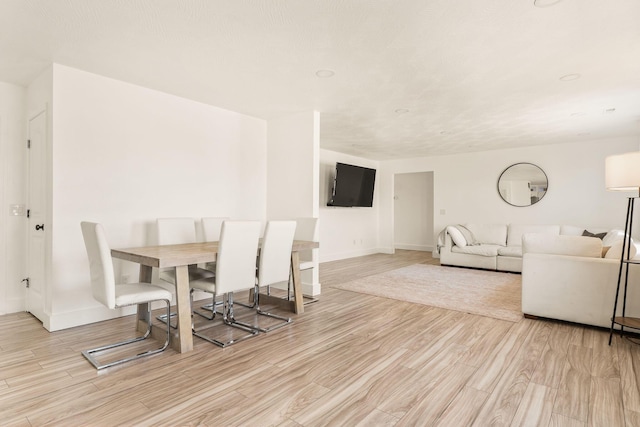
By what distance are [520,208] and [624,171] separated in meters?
4.42

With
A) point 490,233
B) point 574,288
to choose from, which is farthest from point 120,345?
point 490,233

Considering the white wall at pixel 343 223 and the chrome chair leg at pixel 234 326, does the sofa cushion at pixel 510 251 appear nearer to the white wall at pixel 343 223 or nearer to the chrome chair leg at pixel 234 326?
the white wall at pixel 343 223

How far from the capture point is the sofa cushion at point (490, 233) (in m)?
6.56

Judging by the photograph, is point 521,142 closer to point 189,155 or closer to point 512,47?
point 512,47

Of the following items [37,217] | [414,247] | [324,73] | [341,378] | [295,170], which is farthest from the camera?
[414,247]

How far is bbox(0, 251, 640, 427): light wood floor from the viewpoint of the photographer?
1.75 m

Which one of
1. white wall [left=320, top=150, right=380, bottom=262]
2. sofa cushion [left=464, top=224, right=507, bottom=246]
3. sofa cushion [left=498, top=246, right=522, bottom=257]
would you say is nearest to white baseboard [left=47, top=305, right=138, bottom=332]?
white wall [left=320, top=150, right=380, bottom=262]

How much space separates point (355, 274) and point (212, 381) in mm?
3760

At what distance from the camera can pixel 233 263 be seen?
274cm

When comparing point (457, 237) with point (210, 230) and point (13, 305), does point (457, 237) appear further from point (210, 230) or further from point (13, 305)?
point (13, 305)

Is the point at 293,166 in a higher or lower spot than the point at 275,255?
higher

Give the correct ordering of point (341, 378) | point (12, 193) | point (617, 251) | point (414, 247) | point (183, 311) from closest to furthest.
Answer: point (341, 378) < point (183, 311) < point (617, 251) < point (12, 193) < point (414, 247)

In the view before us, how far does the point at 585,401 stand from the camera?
1.88 m

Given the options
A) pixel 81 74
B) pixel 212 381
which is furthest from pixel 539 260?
pixel 81 74
